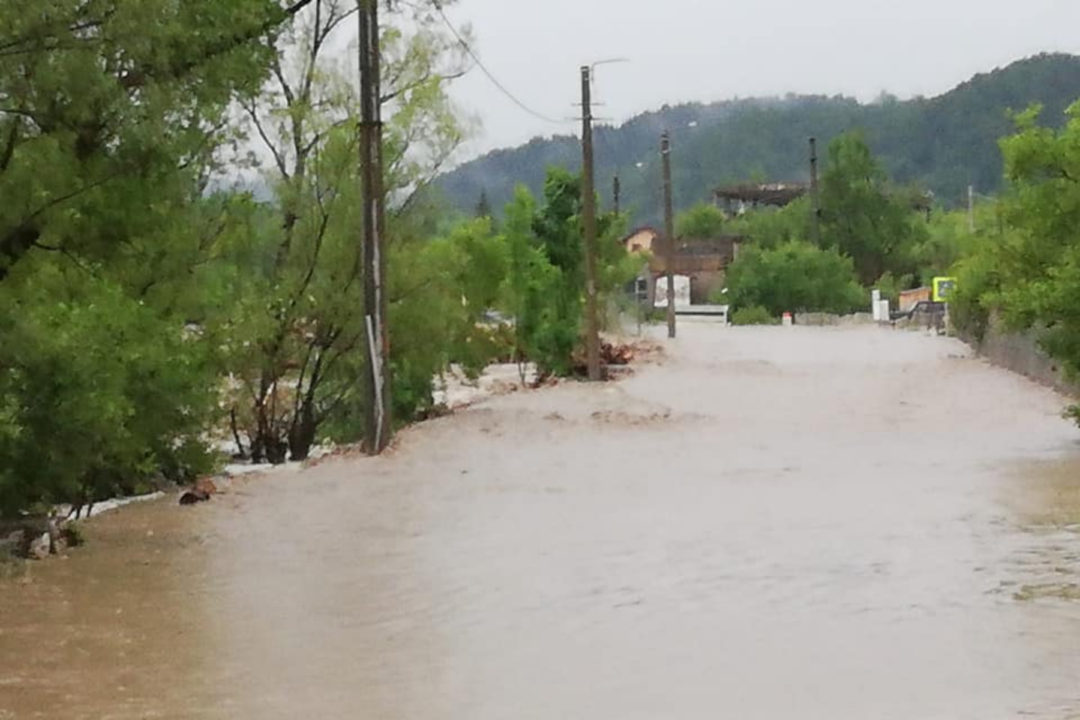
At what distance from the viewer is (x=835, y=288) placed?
109 meters

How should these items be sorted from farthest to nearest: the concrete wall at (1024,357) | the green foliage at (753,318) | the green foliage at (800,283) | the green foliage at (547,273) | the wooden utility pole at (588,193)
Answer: the green foliage at (800,283) < the green foliage at (753,318) < the green foliage at (547,273) < the wooden utility pole at (588,193) < the concrete wall at (1024,357)

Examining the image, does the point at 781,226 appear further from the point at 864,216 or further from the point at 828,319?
the point at 828,319

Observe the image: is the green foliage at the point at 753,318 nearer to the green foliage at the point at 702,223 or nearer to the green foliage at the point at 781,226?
the green foliage at the point at 781,226

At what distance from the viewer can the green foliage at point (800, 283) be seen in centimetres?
10869

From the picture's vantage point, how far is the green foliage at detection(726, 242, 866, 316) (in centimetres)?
10869

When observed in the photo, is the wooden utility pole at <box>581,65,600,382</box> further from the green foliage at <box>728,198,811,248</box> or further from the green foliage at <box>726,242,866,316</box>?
the green foliage at <box>728,198,811,248</box>

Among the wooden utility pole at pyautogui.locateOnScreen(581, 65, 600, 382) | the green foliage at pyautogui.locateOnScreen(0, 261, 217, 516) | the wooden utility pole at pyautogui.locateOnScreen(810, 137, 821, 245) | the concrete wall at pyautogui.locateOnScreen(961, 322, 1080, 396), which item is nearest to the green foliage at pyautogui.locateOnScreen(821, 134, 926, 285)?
the wooden utility pole at pyautogui.locateOnScreen(810, 137, 821, 245)

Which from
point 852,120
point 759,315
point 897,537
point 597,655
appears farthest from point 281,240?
point 852,120

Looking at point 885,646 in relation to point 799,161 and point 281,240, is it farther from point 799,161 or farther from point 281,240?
point 799,161

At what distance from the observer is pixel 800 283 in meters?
108

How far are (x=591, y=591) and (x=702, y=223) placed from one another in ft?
454

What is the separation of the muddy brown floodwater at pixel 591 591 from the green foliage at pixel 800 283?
3201 inches

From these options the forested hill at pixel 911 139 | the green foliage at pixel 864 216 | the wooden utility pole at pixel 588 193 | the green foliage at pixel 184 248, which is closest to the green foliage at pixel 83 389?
the green foliage at pixel 184 248

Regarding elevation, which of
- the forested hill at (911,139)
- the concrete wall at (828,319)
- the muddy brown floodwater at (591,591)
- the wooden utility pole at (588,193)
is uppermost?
the forested hill at (911,139)
